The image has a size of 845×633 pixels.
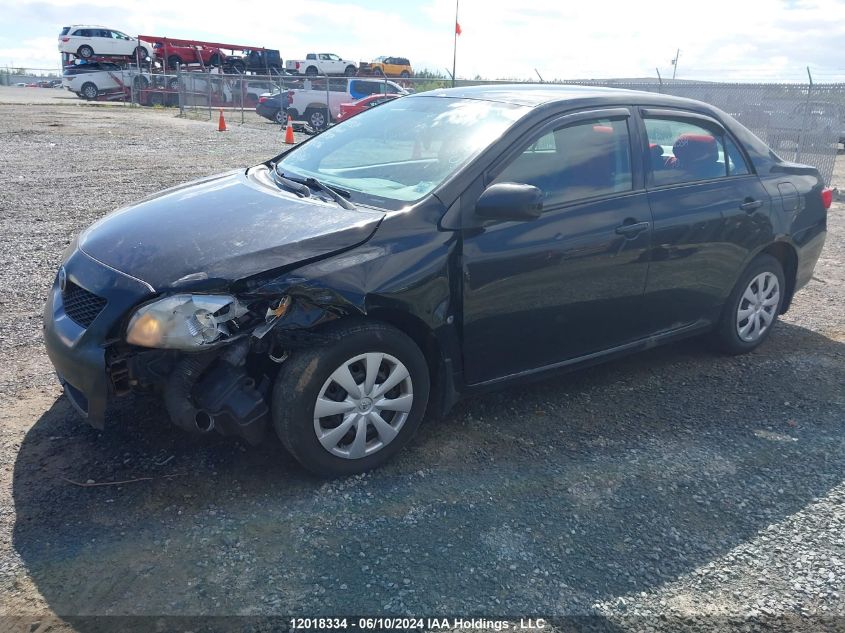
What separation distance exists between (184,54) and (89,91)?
4.86 metres

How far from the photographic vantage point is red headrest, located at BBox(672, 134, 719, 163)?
14.7 feet

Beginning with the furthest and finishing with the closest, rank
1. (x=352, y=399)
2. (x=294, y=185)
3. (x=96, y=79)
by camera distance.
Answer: (x=96, y=79), (x=294, y=185), (x=352, y=399)

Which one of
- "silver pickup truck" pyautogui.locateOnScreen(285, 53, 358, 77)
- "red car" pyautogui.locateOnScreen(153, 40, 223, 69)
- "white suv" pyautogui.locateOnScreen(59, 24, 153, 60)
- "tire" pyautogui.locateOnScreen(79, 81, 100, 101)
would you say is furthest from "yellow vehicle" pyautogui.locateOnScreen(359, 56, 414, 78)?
"tire" pyautogui.locateOnScreen(79, 81, 100, 101)

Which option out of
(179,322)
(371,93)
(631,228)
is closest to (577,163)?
(631,228)

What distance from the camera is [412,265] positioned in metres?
3.28

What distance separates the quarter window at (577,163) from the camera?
3.75 metres

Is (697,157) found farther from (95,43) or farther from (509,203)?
(95,43)

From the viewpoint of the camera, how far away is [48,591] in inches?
101

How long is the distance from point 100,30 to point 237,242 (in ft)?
124

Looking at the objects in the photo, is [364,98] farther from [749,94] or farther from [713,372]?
[713,372]

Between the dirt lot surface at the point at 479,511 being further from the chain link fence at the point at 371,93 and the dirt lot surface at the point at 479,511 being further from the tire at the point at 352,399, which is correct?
the chain link fence at the point at 371,93

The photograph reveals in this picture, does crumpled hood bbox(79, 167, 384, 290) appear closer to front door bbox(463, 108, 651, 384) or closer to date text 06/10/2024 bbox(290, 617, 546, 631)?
front door bbox(463, 108, 651, 384)

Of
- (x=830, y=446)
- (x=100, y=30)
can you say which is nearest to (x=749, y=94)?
(x=830, y=446)

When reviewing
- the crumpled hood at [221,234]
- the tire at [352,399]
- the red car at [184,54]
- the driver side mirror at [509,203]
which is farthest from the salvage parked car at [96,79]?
the tire at [352,399]
